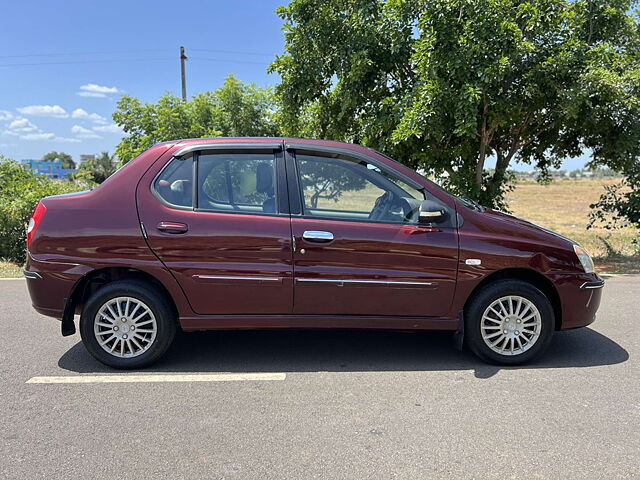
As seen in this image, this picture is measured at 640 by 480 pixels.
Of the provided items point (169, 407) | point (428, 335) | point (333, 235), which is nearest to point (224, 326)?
point (169, 407)

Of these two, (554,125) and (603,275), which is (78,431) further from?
(554,125)

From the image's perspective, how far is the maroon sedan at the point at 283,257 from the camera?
3.84 m

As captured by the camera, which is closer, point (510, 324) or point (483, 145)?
point (510, 324)

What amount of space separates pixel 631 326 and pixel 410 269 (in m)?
2.96

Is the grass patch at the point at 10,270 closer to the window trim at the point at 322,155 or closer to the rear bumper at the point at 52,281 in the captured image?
the rear bumper at the point at 52,281

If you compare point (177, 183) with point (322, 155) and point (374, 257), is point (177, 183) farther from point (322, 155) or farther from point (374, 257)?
point (374, 257)

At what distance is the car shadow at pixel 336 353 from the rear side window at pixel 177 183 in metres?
1.40

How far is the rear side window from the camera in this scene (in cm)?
391

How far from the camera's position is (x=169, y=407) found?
3.34 meters

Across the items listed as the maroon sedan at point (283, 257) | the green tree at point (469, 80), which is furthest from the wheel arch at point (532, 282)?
the green tree at point (469, 80)

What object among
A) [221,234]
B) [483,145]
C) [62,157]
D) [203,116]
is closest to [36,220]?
[221,234]

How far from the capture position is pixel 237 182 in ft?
13.3

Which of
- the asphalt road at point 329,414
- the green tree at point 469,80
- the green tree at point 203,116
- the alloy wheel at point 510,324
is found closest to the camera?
the asphalt road at point 329,414

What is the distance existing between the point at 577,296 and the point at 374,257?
5.79 feet
